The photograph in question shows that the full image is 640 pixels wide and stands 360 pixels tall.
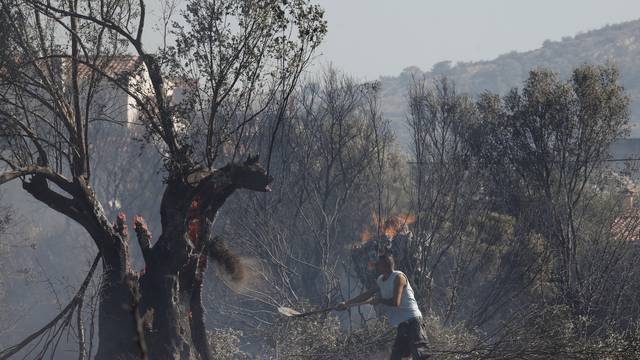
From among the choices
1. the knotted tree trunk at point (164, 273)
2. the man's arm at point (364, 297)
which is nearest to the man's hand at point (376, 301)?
the man's arm at point (364, 297)

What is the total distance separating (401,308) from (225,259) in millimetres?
4205

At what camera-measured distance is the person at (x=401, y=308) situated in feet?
44.0

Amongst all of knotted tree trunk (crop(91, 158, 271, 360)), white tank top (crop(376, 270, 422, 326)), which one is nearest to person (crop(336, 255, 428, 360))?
white tank top (crop(376, 270, 422, 326))

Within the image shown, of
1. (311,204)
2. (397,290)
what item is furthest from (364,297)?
(311,204)

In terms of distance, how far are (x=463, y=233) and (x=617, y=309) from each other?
27.1 feet

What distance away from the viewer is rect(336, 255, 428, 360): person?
44.0 feet

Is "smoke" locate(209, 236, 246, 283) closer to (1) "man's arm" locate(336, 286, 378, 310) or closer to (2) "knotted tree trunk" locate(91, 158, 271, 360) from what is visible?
(2) "knotted tree trunk" locate(91, 158, 271, 360)

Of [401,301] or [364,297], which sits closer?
[401,301]

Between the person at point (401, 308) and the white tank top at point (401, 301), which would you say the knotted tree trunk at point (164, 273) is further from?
the white tank top at point (401, 301)

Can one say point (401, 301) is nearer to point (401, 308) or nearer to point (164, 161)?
point (401, 308)

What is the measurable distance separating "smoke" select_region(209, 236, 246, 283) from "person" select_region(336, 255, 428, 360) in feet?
11.7

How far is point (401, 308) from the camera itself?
1366 centimetres

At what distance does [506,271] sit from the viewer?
26672 mm

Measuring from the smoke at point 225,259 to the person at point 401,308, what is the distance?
11.7 feet
